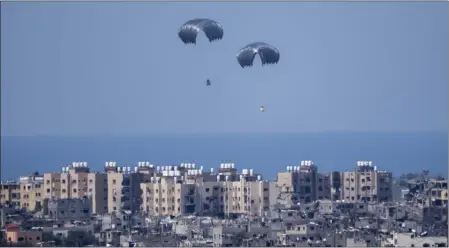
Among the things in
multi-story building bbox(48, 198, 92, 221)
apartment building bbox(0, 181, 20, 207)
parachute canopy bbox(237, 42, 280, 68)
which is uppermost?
parachute canopy bbox(237, 42, 280, 68)

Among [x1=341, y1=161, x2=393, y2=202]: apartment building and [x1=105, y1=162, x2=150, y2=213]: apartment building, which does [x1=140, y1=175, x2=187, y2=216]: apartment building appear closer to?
[x1=105, y1=162, x2=150, y2=213]: apartment building

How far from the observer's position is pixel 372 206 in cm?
3984

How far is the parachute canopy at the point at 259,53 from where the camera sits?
32.9 metres

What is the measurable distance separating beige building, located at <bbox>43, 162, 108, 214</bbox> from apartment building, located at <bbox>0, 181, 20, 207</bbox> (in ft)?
2.10

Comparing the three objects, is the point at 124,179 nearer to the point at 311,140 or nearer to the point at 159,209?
the point at 159,209

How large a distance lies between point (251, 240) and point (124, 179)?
11426 millimetres

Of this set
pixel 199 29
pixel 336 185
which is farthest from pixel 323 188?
pixel 199 29

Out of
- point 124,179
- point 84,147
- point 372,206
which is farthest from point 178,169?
point 84,147

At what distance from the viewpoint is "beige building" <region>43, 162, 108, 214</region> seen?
1684 inches

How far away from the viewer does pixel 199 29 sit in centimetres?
3234

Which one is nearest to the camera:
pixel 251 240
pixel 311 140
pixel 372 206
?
pixel 251 240

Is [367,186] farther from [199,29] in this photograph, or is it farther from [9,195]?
[199,29]

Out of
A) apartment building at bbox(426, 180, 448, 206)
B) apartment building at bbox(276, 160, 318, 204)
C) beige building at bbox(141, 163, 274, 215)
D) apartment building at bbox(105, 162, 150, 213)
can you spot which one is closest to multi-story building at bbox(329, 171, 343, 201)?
apartment building at bbox(276, 160, 318, 204)

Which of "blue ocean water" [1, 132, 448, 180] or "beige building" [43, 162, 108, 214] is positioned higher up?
"blue ocean water" [1, 132, 448, 180]
